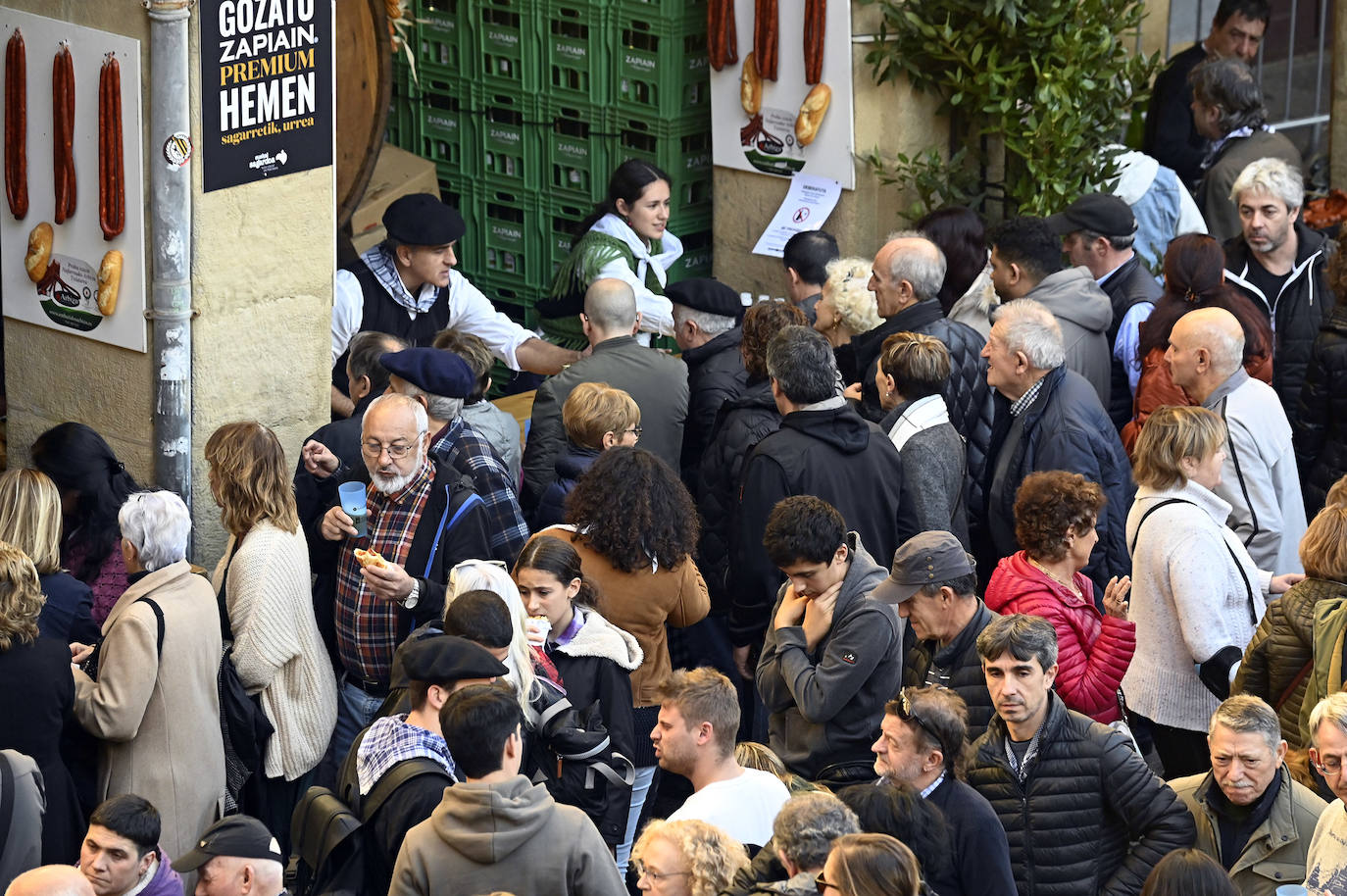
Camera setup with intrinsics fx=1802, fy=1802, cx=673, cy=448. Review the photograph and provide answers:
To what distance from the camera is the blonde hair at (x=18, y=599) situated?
4.80m

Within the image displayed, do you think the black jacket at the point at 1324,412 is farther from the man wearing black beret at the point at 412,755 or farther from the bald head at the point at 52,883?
the bald head at the point at 52,883

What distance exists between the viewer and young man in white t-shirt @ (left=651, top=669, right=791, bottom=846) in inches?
174

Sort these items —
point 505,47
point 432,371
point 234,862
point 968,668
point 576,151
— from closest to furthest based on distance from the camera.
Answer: point 234,862, point 968,668, point 432,371, point 576,151, point 505,47

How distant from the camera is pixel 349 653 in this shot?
220 inches

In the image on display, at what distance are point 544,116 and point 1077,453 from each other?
4.16m

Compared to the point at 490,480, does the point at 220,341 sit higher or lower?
higher

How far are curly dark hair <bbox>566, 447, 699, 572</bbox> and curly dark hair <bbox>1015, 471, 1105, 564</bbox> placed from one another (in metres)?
1.07

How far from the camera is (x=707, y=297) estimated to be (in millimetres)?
7023

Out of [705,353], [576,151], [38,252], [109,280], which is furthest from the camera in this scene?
[576,151]

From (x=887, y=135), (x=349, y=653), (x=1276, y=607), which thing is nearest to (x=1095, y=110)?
(x=887, y=135)

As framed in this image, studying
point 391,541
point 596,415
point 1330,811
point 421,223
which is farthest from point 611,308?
point 1330,811

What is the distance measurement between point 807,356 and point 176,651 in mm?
2232

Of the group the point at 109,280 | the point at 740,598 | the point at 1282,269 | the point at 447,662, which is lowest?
the point at 740,598

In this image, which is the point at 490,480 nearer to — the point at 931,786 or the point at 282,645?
the point at 282,645
